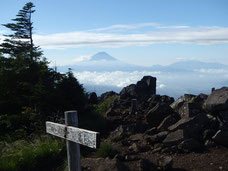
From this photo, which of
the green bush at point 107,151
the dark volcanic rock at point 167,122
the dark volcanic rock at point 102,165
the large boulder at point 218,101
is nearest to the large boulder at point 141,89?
the dark volcanic rock at point 167,122

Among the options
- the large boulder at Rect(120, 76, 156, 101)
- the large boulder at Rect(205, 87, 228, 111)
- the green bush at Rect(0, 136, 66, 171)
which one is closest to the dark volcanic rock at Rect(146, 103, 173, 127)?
the large boulder at Rect(205, 87, 228, 111)

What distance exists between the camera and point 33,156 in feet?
27.2

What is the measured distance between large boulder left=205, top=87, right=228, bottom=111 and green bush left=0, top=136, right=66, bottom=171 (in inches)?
206

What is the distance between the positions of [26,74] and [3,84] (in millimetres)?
1129

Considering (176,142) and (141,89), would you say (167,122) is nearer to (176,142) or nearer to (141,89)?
(176,142)

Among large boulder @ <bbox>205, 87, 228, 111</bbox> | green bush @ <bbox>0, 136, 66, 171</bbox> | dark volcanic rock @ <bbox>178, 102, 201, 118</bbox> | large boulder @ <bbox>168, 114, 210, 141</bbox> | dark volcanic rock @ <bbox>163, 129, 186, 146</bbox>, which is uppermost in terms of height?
large boulder @ <bbox>205, 87, 228, 111</bbox>

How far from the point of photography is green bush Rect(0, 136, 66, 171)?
7.89 meters

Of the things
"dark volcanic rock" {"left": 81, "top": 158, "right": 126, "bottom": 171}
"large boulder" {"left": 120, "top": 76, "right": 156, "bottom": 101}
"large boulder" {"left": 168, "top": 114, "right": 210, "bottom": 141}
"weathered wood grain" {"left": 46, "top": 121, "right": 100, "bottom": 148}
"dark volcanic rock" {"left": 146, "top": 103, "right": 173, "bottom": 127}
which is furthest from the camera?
"large boulder" {"left": 120, "top": 76, "right": 156, "bottom": 101}

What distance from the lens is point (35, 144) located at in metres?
9.12

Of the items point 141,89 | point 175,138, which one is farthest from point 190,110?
point 141,89

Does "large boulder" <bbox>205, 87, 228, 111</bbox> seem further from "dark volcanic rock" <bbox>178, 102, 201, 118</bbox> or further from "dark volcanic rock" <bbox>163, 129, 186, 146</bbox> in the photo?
"dark volcanic rock" <bbox>163, 129, 186, 146</bbox>

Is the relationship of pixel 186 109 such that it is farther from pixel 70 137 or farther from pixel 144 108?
pixel 70 137

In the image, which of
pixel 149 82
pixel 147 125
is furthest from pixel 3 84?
pixel 149 82

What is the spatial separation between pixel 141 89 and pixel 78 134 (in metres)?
16.6
